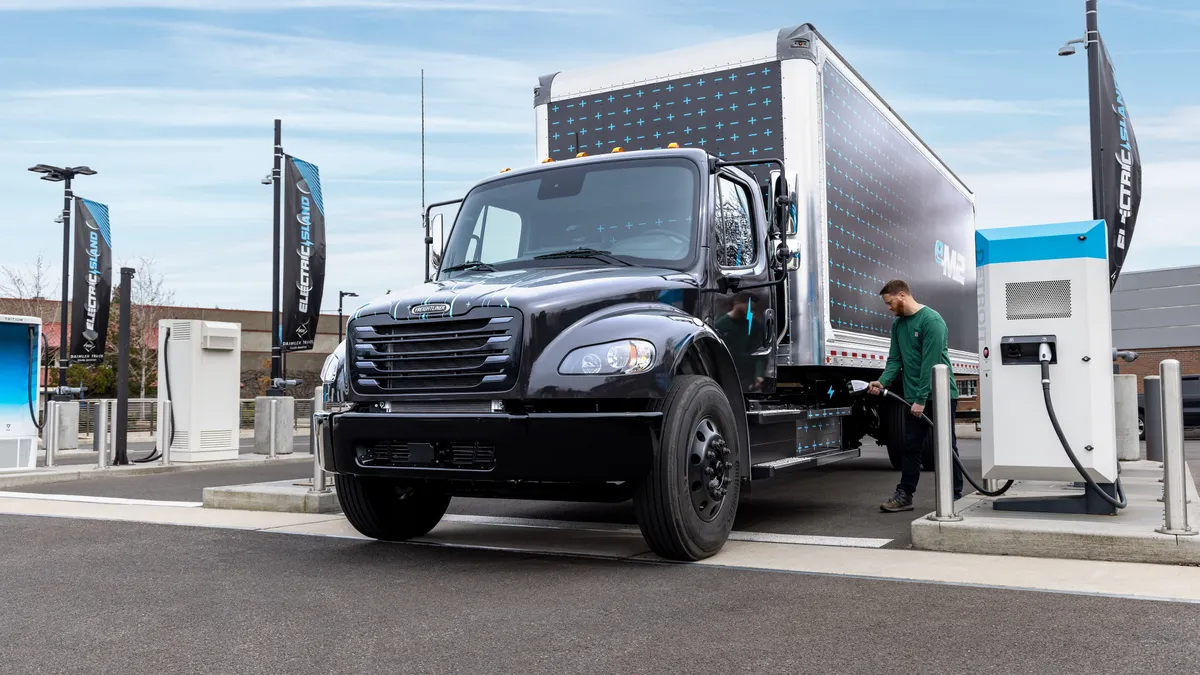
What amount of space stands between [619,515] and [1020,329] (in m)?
3.60

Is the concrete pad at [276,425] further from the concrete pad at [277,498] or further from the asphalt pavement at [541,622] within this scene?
the asphalt pavement at [541,622]

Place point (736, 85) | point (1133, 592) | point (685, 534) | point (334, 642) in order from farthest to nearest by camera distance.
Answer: point (736, 85) → point (685, 534) → point (1133, 592) → point (334, 642)

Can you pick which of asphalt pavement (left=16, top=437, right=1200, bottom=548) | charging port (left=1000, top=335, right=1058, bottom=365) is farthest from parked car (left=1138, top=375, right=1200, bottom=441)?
charging port (left=1000, top=335, right=1058, bottom=365)

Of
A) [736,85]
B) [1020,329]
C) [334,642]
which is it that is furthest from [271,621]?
[736,85]

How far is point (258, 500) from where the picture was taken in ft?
30.1

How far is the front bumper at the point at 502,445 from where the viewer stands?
5.62 metres

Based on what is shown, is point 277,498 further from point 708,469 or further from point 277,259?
point 277,259

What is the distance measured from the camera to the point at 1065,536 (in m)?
5.98

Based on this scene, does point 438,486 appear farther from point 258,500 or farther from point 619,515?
point 258,500

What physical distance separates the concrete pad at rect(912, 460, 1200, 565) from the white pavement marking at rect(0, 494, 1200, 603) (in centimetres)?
8

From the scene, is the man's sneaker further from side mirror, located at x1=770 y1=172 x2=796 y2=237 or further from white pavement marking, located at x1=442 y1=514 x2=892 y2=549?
side mirror, located at x1=770 y1=172 x2=796 y2=237

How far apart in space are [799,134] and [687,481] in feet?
11.7

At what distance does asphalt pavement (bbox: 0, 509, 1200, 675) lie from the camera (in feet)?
13.0

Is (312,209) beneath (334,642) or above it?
above
